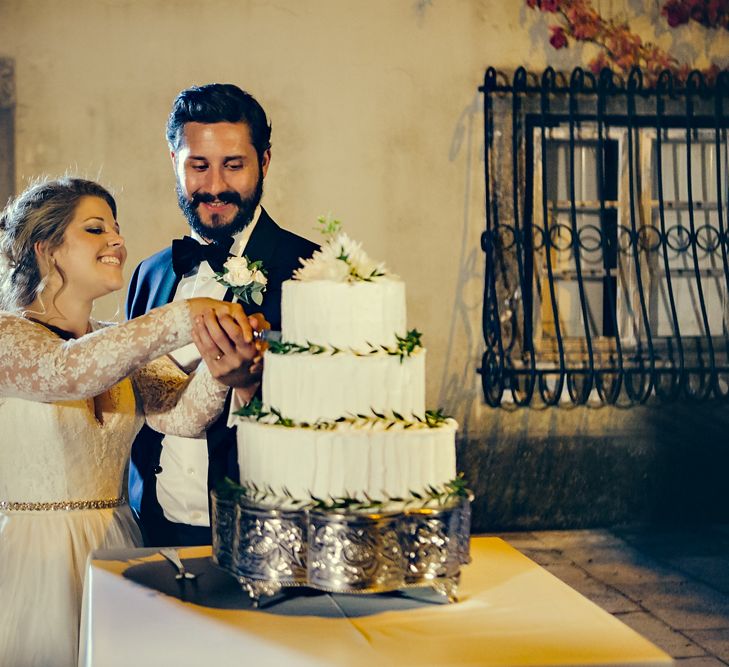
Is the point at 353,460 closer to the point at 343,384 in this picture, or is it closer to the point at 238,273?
the point at 343,384

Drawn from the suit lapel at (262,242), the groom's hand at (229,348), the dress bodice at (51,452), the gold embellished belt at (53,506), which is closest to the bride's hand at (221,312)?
the groom's hand at (229,348)

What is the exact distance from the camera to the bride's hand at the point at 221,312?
2.42 m

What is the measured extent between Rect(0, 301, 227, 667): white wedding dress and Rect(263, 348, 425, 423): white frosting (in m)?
0.40

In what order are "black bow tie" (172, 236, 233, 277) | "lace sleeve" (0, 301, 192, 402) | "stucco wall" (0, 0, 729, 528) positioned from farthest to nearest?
1. "stucco wall" (0, 0, 729, 528)
2. "black bow tie" (172, 236, 233, 277)
3. "lace sleeve" (0, 301, 192, 402)

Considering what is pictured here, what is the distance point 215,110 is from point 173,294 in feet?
1.93

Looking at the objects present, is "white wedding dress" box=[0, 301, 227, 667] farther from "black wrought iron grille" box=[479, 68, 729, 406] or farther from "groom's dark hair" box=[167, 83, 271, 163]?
"black wrought iron grille" box=[479, 68, 729, 406]

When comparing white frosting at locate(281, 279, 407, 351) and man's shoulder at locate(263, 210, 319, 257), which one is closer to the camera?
white frosting at locate(281, 279, 407, 351)

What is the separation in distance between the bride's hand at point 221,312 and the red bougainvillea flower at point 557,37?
3909 millimetres

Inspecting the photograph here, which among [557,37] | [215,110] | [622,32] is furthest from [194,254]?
[622,32]

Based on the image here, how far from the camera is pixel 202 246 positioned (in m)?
3.15

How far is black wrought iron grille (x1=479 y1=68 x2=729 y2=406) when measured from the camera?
19.0 ft

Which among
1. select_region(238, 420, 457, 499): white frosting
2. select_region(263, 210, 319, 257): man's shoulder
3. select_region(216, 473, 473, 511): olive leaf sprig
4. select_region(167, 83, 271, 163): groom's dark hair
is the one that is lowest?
select_region(216, 473, 473, 511): olive leaf sprig

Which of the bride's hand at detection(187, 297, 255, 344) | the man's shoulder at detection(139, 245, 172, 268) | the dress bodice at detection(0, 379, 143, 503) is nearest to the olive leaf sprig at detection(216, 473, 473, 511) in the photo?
the bride's hand at detection(187, 297, 255, 344)

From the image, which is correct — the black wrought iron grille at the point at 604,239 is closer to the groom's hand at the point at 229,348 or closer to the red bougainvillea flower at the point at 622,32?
the red bougainvillea flower at the point at 622,32
